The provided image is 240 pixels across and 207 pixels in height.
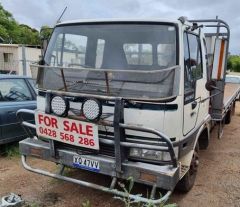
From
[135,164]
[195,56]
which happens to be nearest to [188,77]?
[195,56]

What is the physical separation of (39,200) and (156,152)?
5.81 ft

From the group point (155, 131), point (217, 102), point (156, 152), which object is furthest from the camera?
point (217, 102)

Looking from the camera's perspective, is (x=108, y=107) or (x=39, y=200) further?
(x=39, y=200)

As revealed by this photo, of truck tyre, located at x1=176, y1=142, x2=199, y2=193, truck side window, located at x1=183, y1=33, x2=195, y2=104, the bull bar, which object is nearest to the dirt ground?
truck tyre, located at x1=176, y1=142, x2=199, y2=193

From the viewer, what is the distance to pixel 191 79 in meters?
4.28

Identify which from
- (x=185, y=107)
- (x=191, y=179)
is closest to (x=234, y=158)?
(x=191, y=179)

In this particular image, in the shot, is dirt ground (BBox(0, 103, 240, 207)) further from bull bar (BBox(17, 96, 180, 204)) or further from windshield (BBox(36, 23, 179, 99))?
windshield (BBox(36, 23, 179, 99))

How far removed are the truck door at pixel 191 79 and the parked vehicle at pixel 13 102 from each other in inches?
119

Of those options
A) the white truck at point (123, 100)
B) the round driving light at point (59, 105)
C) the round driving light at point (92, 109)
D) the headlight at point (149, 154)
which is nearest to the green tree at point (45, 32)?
the white truck at point (123, 100)

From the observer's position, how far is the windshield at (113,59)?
367 cm

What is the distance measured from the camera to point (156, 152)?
3689mm

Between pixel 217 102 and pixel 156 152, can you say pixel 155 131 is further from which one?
pixel 217 102

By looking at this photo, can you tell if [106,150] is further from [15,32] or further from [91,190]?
[15,32]

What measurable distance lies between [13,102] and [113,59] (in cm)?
262
